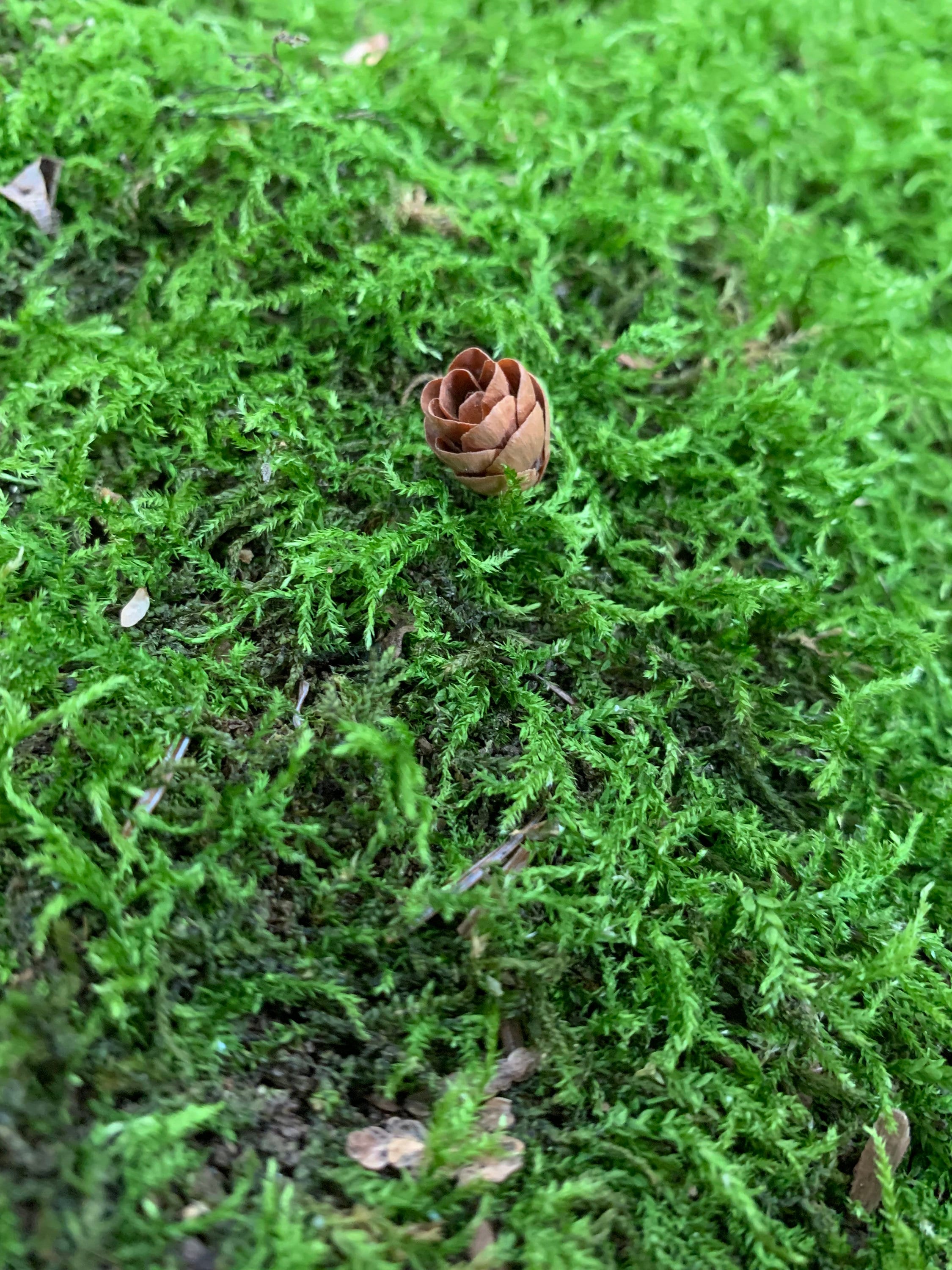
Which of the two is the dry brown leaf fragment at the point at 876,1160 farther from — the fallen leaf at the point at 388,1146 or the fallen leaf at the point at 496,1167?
the fallen leaf at the point at 388,1146

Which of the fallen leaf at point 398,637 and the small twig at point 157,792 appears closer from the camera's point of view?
the small twig at point 157,792

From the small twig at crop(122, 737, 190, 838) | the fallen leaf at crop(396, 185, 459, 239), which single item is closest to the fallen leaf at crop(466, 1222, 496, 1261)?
the small twig at crop(122, 737, 190, 838)

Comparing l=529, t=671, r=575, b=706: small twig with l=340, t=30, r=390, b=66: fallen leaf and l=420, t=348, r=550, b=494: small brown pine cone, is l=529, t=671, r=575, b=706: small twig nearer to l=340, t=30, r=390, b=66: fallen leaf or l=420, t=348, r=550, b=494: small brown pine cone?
l=420, t=348, r=550, b=494: small brown pine cone

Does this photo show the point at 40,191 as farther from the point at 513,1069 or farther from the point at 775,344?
the point at 513,1069

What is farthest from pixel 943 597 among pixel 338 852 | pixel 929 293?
pixel 338 852

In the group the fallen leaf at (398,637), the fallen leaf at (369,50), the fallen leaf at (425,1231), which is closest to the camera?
the fallen leaf at (425,1231)

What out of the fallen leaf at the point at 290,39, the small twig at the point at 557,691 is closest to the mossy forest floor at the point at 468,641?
the small twig at the point at 557,691

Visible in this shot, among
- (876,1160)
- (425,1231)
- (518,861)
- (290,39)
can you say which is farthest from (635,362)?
(425,1231)
